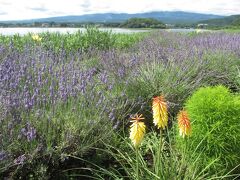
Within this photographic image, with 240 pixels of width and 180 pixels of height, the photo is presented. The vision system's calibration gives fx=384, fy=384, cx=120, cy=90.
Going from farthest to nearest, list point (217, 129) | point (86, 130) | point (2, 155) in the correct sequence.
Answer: point (217, 129) → point (86, 130) → point (2, 155)

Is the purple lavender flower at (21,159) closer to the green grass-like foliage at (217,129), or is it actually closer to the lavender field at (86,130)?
the lavender field at (86,130)

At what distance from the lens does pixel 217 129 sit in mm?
3379

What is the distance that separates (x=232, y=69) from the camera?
20.3 feet

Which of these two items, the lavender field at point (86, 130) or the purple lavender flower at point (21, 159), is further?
the lavender field at point (86, 130)

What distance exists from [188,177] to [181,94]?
1945 millimetres

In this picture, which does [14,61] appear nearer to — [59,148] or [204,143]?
[59,148]

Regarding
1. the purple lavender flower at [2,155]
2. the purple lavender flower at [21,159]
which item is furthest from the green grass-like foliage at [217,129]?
the purple lavender flower at [2,155]

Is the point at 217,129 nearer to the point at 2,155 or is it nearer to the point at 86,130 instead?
the point at 86,130

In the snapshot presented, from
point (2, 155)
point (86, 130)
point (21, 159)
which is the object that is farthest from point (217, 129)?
point (2, 155)

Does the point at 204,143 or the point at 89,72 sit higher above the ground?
the point at 89,72

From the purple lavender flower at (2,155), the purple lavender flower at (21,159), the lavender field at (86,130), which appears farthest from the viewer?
the lavender field at (86,130)

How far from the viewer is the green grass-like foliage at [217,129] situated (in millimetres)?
3322

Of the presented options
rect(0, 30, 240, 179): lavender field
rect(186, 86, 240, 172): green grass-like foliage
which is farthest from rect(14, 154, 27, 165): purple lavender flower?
rect(186, 86, 240, 172): green grass-like foliage

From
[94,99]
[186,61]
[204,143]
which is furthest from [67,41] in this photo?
[204,143]
